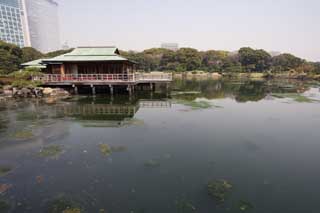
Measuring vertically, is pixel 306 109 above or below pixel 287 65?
below

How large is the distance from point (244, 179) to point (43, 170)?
6989 millimetres

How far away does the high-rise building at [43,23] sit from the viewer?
123250mm

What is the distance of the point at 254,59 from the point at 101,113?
7044 cm

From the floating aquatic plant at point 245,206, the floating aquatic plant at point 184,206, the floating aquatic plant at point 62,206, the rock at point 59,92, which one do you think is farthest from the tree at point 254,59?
the floating aquatic plant at point 62,206

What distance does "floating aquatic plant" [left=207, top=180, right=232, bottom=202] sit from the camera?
529 cm

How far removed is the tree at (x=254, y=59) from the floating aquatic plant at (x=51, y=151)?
74985 millimetres

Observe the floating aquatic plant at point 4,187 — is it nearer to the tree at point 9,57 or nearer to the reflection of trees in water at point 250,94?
the reflection of trees in water at point 250,94

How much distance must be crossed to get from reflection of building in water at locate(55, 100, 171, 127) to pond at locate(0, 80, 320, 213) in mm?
232

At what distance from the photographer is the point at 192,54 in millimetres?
70562

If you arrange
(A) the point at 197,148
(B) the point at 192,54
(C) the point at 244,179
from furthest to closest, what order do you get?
(B) the point at 192,54 < (A) the point at 197,148 < (C) the point at 244,179

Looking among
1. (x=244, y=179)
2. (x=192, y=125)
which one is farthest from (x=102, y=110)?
(x=244, y=179)

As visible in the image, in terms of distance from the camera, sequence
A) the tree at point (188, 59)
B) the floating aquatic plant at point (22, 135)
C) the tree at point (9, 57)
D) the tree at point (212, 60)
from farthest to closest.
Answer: the tree at point (212, 60) < the tree at point (188, 59) < the tree at point (9, 57) < the floating aquatic plant at point (22, 135)

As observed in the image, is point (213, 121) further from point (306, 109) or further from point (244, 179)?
point (306, 109)

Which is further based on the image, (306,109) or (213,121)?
(306,109)
